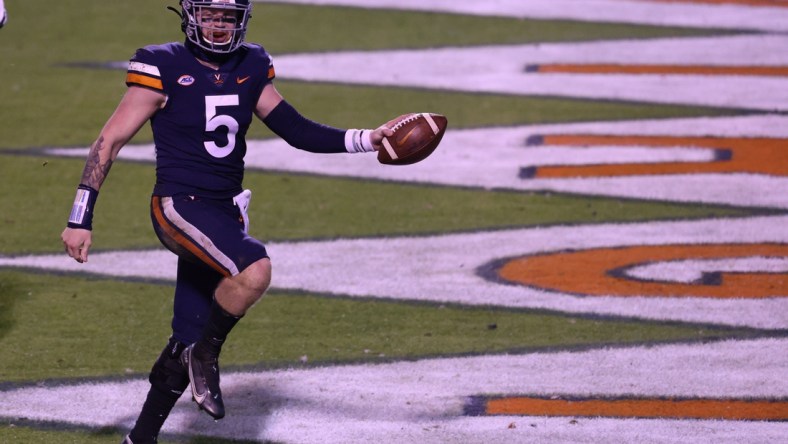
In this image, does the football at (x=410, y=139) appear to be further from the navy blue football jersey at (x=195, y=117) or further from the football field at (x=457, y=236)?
the football field at (x=457, y=236)

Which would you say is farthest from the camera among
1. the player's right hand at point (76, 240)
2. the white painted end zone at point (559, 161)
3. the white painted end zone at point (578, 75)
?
the white painted end zone at point (578, 75)

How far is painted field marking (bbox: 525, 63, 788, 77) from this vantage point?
38.5 feet

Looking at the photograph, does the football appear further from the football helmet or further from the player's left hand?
the football helmet

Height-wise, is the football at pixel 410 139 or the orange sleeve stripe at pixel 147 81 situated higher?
the orange sleeve stripe at pixel 147 81

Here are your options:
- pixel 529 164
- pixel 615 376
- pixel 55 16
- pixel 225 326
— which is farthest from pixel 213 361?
pixel 55 16

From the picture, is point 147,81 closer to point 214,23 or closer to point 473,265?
point 214,23

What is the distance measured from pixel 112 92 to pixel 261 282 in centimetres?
649

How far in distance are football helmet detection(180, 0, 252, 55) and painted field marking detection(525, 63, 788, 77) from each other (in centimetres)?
696

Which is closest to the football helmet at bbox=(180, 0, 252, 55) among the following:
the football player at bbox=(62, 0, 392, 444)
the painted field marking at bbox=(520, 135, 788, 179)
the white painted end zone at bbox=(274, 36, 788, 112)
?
the football player at bbox=(62, 0, 392, 444)

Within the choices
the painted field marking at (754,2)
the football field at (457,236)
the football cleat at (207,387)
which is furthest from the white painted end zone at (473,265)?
the painted field marking at (754,2)

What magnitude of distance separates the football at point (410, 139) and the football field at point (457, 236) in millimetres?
1168

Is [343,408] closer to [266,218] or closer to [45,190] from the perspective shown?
[266,218]

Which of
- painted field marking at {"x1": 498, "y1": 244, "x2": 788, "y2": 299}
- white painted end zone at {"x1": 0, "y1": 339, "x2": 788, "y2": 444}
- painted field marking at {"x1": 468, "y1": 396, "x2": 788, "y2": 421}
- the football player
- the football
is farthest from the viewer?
painted field marking at {"x1": 498, "y1": 244, "x2": 788, "y2": 299}

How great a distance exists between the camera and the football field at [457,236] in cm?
597
